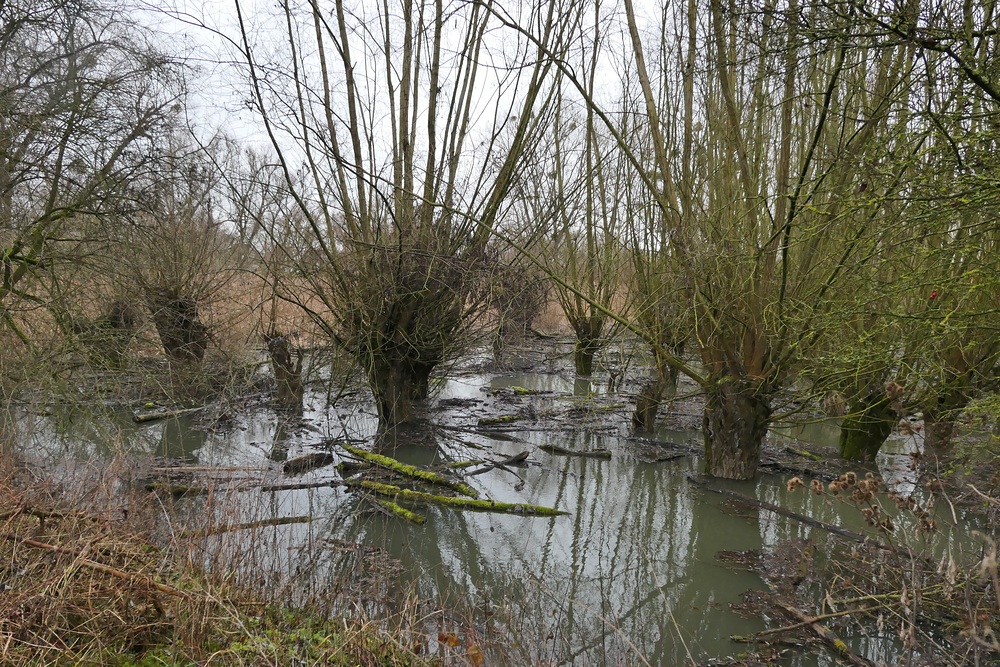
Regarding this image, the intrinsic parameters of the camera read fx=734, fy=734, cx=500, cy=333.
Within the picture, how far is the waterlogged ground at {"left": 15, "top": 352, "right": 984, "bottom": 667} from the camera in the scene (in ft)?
16.0

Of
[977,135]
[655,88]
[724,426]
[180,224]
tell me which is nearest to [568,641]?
[977,135]

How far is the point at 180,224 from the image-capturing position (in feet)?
45.9

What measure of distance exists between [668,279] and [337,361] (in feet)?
16.2

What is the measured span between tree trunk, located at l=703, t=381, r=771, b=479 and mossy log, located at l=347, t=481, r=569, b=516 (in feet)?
7.56

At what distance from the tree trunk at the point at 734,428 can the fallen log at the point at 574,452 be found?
157 cm

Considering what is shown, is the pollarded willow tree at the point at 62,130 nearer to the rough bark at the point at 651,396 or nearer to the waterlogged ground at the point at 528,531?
the waterlogged ground at the point at 528,531

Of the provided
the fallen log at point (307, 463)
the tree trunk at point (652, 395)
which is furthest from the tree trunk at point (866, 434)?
the fallen log at point (307, 463)

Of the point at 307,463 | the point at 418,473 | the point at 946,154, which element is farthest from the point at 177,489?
the point at 946,154

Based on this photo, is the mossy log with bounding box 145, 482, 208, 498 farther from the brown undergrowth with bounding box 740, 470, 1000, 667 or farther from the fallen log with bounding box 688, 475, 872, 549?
the fallen log with bounding box 688, 475, 872, 549

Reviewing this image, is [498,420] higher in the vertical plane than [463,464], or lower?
higher

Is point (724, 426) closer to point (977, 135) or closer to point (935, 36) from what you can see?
point (977, 135)

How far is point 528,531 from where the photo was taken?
7.16 m

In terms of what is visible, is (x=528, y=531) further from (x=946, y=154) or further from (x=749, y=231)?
(x=946, y=154)

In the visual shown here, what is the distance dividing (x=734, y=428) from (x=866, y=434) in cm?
238
